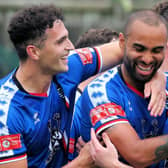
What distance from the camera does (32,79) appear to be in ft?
15.6

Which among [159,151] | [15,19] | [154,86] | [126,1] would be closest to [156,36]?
[154,86]

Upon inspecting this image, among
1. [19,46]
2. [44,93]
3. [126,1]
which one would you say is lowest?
[126,1]

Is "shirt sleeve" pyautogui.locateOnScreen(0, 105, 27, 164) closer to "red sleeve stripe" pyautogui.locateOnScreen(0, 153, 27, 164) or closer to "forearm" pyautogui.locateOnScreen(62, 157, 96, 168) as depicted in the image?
"red sleeve stripe" pyautogui.locateOnScreen(0, 153, 27, 164)

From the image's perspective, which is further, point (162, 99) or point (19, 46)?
point (19, 46)

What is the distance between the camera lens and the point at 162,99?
14.5 feet

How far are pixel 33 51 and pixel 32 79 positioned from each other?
26 centimetres

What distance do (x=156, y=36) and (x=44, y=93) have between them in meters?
1.13

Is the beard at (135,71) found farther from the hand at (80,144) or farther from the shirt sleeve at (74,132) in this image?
the shirt sleeve at (74,132)

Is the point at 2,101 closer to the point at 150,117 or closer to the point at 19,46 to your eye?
the point at 19,46

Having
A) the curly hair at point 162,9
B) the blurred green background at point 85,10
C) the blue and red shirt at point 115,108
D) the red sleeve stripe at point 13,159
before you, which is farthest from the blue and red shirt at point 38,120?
the blurred green background at point 85,10

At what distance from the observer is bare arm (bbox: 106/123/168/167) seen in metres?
4.14

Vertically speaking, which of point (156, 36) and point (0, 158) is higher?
point (156, 36)

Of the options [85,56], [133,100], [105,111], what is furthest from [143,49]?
[85,56]

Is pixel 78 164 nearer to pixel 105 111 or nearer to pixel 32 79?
pixel 105 111
